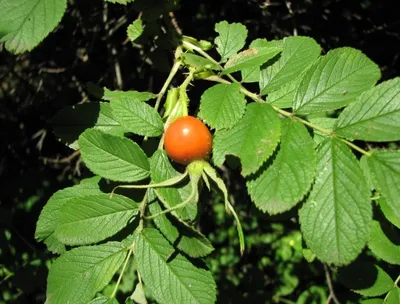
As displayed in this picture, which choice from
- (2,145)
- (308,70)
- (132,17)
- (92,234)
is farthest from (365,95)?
(2,145)

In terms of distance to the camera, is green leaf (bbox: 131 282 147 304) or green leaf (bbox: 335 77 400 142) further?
green leaf (bbox: 131 282 147 304)

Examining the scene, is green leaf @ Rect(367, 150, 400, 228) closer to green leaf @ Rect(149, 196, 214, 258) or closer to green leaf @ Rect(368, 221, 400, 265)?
green leaf @ Rect(368, 221, 400, 265)

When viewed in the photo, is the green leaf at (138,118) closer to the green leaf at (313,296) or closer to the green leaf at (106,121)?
the green leaf at (106,121)

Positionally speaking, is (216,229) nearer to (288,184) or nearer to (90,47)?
(90,47)

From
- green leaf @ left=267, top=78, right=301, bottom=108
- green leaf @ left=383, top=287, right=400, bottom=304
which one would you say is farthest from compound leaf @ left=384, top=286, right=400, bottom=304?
green leaf @ left=267, top=78, right=301, bottom=108

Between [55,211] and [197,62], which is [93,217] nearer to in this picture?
[55,211]

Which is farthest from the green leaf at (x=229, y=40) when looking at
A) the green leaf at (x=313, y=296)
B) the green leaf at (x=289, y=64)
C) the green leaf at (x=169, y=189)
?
the green leaf at (x=313, y=296)

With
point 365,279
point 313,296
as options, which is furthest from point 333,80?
point 313,296
